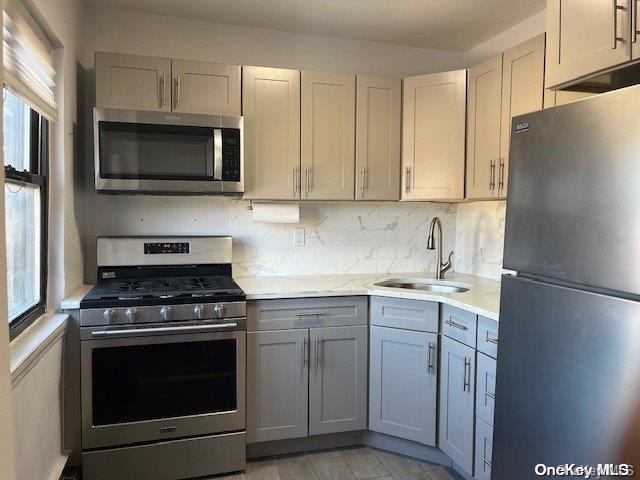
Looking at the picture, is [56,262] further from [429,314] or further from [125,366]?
[429,314]

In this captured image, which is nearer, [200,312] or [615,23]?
[615,23]

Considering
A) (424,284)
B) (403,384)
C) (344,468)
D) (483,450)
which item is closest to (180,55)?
(424,284)

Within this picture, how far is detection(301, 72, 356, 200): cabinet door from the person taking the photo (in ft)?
9.07

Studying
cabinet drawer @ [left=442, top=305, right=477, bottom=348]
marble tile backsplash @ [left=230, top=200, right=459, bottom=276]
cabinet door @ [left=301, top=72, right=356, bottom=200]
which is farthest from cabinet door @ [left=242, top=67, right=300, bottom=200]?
cabinet drawer @ [left=442, top=305, right=477, bottom=348]

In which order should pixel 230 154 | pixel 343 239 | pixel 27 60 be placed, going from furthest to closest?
1. pixel 343 239
2. pixel 230 154
3. pixel 27 60

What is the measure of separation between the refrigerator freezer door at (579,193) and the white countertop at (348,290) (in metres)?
0.52

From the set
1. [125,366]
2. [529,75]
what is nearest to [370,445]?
[125,366]

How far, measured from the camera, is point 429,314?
8.00ft

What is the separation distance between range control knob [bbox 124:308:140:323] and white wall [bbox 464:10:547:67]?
2596 millimetres

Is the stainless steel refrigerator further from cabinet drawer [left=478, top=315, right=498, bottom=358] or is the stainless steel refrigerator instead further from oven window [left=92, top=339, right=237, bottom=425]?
oven window [left=92, top=339, right=237, bottom=425]

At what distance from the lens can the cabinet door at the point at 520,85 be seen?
2209mm

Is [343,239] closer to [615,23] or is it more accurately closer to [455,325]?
[455,325]

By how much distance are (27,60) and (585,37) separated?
1982 millimetres

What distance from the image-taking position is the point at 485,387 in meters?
2.07
